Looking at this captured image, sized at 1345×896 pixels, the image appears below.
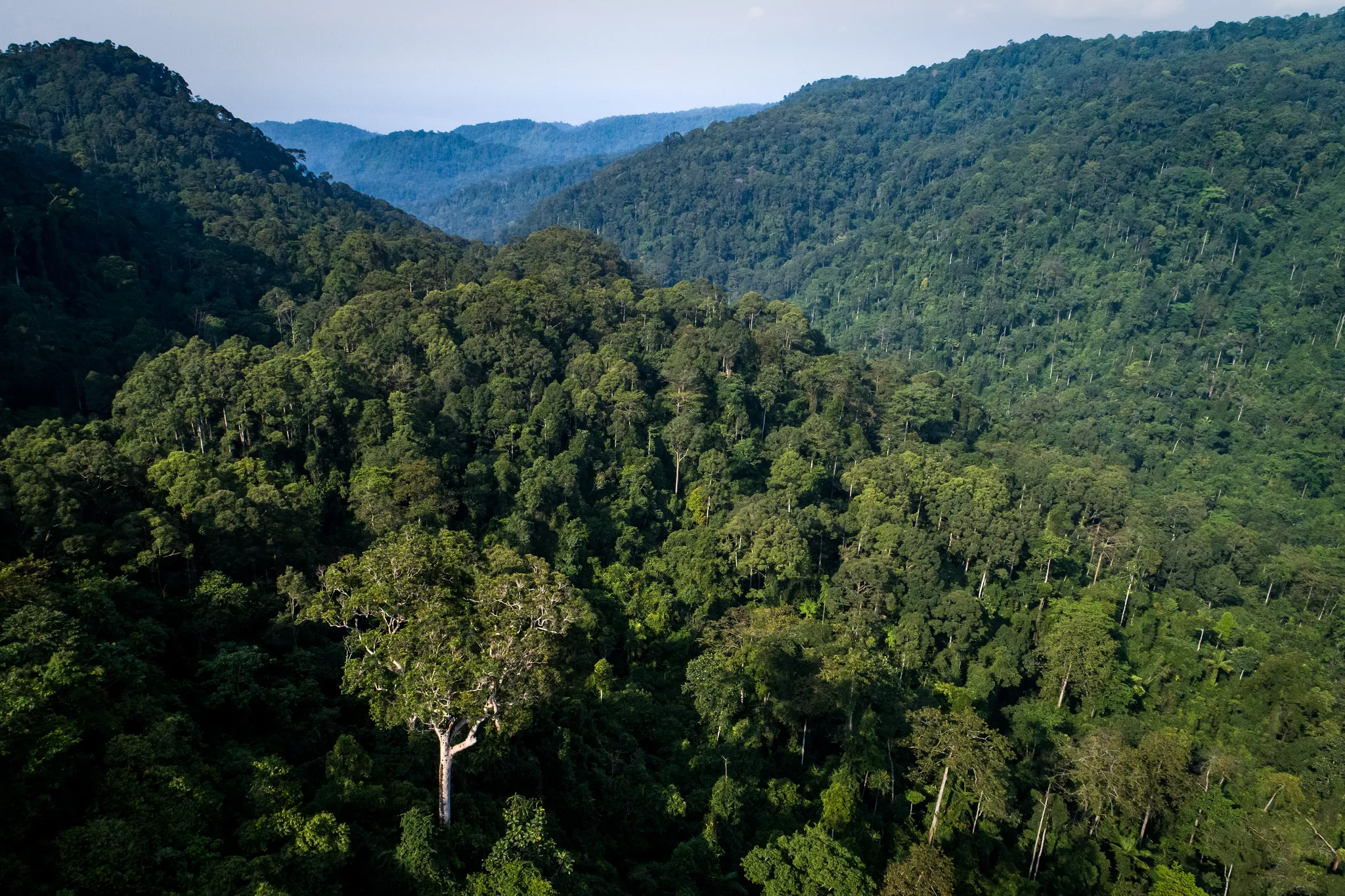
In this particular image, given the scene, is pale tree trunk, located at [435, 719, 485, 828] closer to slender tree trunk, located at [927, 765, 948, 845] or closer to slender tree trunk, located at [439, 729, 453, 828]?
slender tree trunk, located at [439, 729, 453, 828]

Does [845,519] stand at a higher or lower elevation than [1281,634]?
higher

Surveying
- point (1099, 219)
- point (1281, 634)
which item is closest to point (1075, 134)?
point (1099, 219)

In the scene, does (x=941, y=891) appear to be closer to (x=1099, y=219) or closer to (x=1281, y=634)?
(x=1281, y=634)

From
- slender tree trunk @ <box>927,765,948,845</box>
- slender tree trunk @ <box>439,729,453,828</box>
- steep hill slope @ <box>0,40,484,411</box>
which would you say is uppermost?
steep hill slope @ <box>0,40,484,411</box>

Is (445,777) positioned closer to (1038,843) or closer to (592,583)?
(1038,843)

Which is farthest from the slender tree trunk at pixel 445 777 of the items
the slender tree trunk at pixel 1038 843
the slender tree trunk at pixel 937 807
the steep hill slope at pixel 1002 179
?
the steep hill slope at pixel 1002 179

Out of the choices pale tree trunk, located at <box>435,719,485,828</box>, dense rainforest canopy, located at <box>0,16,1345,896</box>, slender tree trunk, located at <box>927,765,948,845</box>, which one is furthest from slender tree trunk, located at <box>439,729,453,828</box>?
slender tree trunk, located at <box>927,765,948,845</box>
